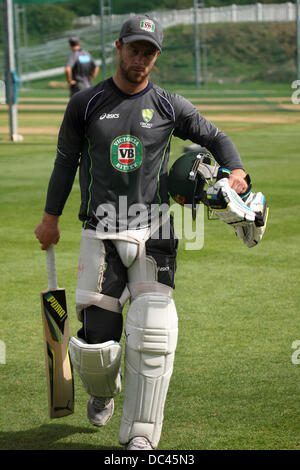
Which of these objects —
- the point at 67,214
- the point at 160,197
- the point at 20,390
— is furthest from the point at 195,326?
the point at 67,214

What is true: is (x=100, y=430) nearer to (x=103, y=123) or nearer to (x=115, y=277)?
(x=115, y=277)

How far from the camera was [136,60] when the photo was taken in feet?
14.9

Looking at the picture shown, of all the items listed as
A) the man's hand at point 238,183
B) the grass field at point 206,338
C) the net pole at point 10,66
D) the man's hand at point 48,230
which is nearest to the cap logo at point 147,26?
the man's hand at point 238,183

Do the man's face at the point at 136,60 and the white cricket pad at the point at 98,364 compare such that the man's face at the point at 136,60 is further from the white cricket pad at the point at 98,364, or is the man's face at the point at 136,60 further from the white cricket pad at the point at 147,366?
the white cricket pad at the point at 98,364

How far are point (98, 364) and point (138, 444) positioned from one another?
0.48 metres

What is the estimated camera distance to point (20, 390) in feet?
17.7

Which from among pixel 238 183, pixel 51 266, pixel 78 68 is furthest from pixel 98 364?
pixel 78 68

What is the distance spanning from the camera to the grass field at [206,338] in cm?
472

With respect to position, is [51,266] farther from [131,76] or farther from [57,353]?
[131,76]

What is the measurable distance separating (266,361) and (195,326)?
0.96m

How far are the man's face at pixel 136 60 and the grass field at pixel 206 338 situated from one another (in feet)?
6.31

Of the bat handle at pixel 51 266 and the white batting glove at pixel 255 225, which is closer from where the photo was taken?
the white batting glove at pixel 255 225

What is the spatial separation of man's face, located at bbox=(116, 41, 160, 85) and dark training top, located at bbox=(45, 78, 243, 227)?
0.42ft

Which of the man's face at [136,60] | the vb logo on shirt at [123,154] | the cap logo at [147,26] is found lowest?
the vb logo on shirt at [123,154]
